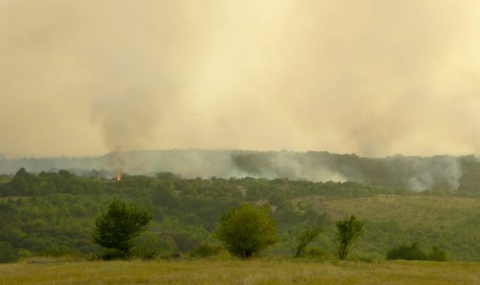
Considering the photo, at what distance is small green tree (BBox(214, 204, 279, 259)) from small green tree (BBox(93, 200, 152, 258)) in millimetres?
10851

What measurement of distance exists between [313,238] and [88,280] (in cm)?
4307

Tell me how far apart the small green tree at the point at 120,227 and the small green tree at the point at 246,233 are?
35.6ft

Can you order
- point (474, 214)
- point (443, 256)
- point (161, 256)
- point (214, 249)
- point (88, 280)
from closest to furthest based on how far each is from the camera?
point (88, 280), point (161, 256), point (214, 249), point (443, 256), point (474, 214)

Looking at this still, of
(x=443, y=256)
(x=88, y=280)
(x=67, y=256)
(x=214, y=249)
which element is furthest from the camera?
(x=443, y=256)

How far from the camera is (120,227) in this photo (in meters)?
75.1

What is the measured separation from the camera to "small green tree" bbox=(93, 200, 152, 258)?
7494 cm

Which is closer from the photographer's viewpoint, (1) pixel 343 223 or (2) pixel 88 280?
(2) pixel 88 280

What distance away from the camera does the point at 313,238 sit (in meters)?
77.4

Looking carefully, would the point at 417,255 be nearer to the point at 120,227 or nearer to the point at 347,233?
the point at 347,233

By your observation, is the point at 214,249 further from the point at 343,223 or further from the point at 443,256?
the point at 443,256

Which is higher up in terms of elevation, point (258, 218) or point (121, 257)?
point (258, 218)

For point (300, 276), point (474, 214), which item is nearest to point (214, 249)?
point (300, 276)

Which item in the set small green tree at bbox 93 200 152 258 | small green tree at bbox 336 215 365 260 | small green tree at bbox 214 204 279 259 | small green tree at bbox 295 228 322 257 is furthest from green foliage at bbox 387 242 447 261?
small green tree at bbox 93 200 152 258

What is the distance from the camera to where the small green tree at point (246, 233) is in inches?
2800
